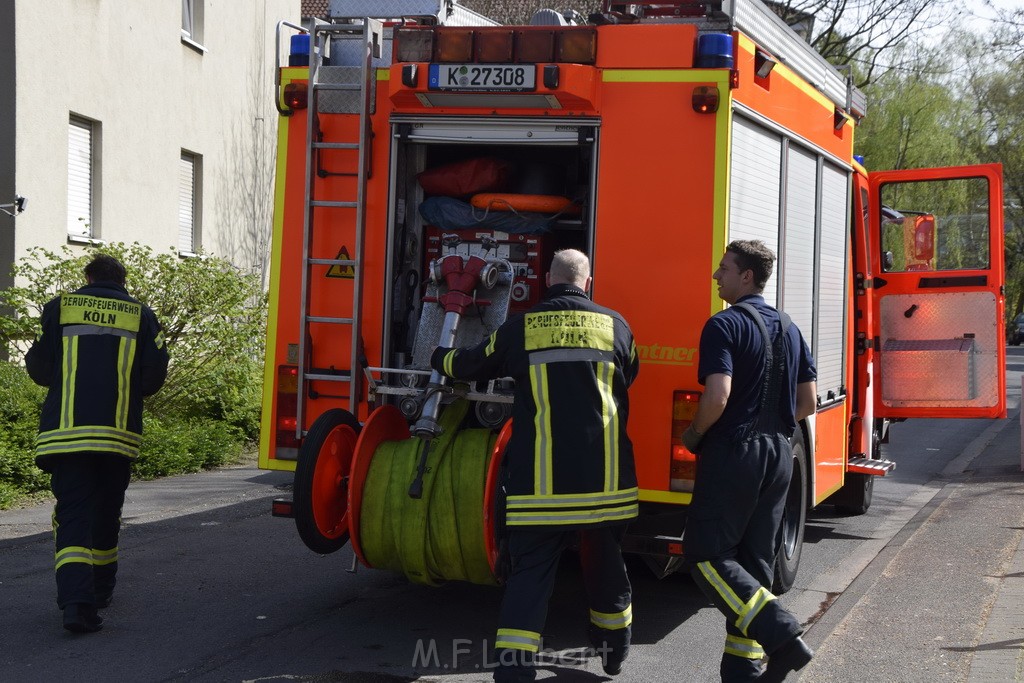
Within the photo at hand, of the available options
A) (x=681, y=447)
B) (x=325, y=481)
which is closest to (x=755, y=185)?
(x=681, y=447)

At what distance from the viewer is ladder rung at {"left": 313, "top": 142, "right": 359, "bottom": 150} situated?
6.01 meters

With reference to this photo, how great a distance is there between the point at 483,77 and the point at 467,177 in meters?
0.75

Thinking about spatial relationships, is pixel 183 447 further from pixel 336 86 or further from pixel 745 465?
pixel 745 465

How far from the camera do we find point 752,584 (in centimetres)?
471

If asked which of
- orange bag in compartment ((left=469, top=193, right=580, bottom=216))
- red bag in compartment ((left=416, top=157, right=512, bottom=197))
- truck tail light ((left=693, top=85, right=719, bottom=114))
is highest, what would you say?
truck tail light ((left=693, top=85, right=719, bottom=114))

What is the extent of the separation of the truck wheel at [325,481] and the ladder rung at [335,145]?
4.31 feet

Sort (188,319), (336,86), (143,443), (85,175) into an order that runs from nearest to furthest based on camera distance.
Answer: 1. (336,86)
2. (143,443)
3. (188,319)
4. (85,175)

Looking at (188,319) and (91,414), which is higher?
(188,319)

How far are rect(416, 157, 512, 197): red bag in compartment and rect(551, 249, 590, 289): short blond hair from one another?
1.45 m

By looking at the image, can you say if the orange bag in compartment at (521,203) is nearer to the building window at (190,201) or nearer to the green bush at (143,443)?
the green bush at (143,443)

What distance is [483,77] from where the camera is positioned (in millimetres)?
5656

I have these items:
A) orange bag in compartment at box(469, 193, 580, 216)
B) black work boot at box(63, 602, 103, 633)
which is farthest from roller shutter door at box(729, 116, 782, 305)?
black work boot at box(63, 602, 103, 633)

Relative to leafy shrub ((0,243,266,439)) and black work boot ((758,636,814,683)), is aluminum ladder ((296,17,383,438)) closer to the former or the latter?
black work boot ((758,636,814,683))

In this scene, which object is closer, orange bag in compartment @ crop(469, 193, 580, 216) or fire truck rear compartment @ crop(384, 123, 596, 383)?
fire truck rear compartment @ crop(384, 123, 596, 383)
